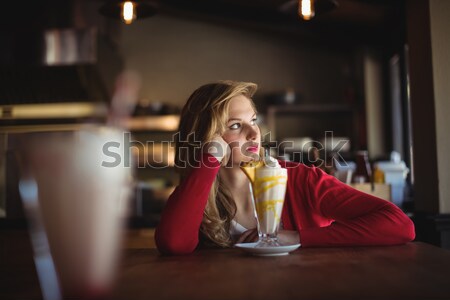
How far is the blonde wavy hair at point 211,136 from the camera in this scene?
185 centimetres

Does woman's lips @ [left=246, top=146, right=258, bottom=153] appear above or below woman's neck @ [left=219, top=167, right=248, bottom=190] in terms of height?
above

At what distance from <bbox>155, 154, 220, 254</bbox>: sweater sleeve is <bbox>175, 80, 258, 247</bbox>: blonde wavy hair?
0.51 feet

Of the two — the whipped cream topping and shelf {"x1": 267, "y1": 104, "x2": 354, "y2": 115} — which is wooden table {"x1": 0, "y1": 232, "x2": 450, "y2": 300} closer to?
the whipped cream topping

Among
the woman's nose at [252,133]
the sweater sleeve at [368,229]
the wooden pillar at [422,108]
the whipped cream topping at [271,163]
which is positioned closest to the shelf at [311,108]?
the wooden pillar at [422,108]

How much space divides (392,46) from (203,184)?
159 inches

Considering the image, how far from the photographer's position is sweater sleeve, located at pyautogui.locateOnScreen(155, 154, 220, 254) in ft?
5.28

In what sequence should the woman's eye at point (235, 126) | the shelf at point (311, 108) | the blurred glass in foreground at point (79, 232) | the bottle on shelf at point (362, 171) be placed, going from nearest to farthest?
1. the blurred glass in foreground at point (79, 232)
2. the woman's eye at point (235, 126)
3. the bottle on shelf at point (362, 171)
4. the shelf at point (311, 108)

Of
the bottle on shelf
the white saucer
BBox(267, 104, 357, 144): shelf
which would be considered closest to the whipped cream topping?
the white saucer

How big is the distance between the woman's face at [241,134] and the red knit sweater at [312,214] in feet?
0.48

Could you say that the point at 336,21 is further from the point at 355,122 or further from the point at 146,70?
the point at 146,70

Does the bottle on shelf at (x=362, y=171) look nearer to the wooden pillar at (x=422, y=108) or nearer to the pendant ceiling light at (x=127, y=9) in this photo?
the wooden pillar at (x=422, y=108)

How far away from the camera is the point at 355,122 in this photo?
591cm

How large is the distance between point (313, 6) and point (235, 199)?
122cm

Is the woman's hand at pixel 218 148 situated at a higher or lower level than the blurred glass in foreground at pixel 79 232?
higher
